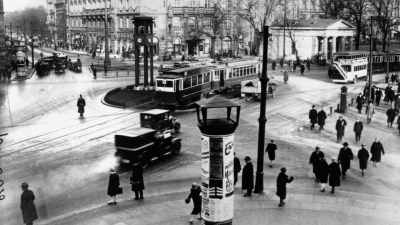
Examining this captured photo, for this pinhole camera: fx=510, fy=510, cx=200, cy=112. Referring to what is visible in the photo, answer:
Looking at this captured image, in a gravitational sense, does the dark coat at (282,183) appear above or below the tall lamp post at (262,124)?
below

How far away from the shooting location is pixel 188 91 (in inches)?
1448

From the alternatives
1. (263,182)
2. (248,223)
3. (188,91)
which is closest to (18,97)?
(188,91)

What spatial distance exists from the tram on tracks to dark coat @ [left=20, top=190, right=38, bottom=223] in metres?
21.2

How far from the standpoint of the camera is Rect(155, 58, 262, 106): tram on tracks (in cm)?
3534

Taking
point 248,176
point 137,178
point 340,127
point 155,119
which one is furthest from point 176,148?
point 340,127

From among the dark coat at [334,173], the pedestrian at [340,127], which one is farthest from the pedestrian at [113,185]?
the pedestrian at [340,127]

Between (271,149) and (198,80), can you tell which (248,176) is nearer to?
(271,149)

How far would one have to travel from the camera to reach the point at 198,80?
38.7 meters

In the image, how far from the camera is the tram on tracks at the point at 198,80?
35.3 metres

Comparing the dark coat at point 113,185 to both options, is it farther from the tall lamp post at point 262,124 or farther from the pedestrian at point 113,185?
the tall lamp post at point 262,124

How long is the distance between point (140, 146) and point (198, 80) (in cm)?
1822

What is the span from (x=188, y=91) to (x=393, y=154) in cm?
1655

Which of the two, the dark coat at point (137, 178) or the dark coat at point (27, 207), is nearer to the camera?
the dark coat at point (27, 207)

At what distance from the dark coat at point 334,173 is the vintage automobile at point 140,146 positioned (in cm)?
733
